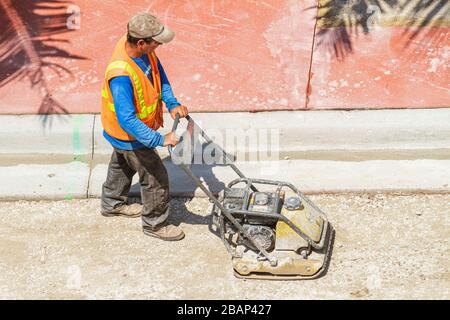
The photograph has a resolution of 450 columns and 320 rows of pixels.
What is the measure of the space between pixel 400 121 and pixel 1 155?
406 centimetres

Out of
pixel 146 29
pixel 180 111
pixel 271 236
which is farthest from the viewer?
pixel 180 111

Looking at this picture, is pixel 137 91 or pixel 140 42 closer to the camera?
pixel 140 42

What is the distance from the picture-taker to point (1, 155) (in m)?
6.77

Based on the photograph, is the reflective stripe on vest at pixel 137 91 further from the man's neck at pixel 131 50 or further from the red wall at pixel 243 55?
the red wall at pixel 243 55

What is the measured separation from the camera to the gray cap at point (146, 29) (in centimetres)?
483

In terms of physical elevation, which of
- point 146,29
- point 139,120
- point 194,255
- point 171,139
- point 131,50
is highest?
point 146,29

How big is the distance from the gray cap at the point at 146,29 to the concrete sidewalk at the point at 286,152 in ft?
6.08

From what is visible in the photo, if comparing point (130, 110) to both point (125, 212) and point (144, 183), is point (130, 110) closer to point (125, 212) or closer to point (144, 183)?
point (144, 183)

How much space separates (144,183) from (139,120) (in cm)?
71

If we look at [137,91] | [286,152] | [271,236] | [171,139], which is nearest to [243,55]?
[286,152]

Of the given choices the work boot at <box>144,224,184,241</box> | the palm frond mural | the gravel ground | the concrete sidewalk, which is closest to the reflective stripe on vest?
the work boot at <box>144,224,184,241</box>

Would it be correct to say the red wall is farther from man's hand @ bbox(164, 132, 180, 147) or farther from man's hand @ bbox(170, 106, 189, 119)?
man's hand @ bbox(164, 132, 180, 147)

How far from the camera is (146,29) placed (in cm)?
484
